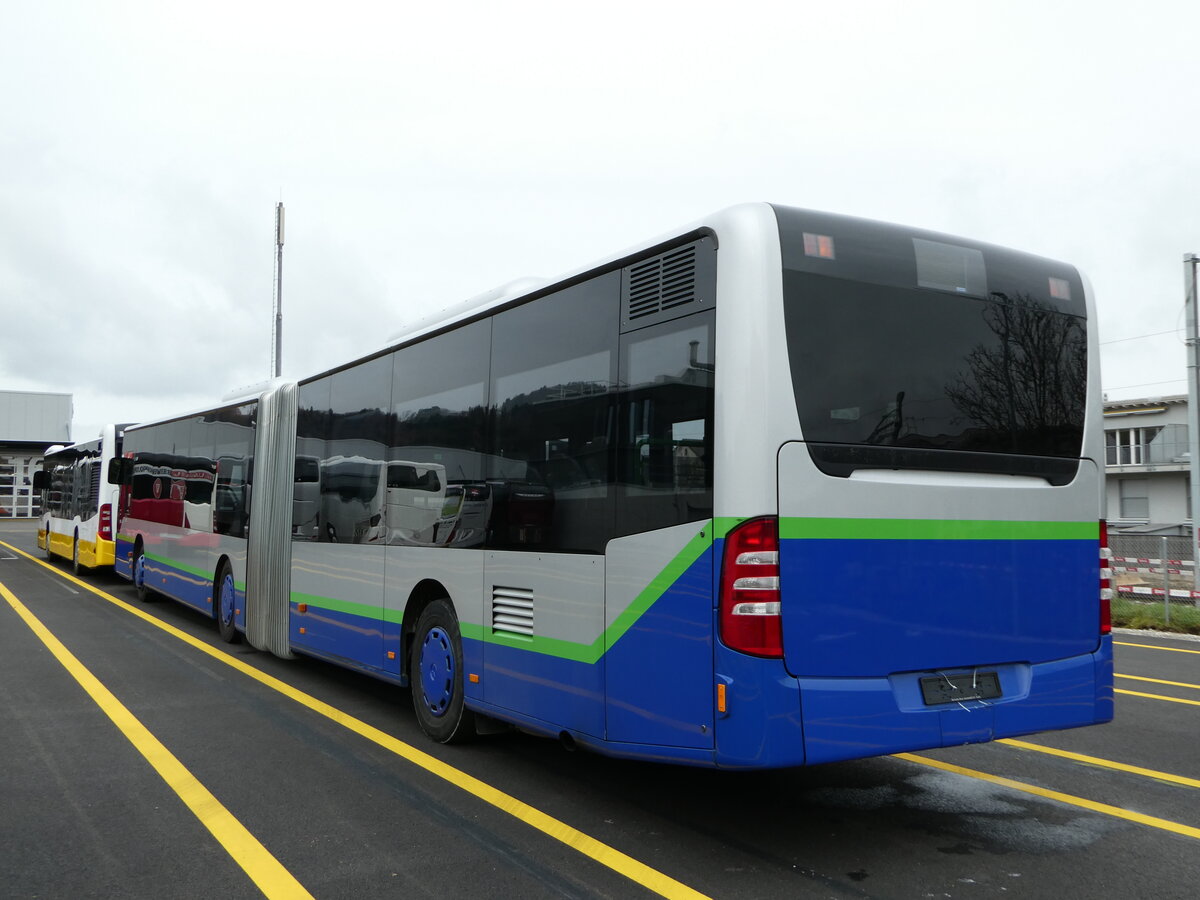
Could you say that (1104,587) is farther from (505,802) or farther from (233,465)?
(233,465)

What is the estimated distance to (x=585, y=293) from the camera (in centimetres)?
551

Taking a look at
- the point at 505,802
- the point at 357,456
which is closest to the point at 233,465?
the point at 357,456

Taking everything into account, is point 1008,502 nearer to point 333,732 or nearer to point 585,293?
point 585,293

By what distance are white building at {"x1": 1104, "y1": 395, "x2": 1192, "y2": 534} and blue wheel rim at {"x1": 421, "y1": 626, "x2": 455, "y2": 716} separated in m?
53.1

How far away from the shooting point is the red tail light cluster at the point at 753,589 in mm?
4227

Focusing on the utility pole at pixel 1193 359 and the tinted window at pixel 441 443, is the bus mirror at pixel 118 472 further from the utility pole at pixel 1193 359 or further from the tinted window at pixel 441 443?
the utility pole at pixel 1193 359

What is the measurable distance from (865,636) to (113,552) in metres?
18.7

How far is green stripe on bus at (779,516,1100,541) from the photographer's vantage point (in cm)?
434

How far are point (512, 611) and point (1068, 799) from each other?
10.9 ft

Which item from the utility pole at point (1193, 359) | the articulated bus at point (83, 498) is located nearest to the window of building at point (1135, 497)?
the utility pole at point (1193, 359)

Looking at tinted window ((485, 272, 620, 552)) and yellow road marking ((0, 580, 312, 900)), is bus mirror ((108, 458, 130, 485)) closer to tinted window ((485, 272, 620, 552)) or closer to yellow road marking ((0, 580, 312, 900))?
yellow road marking ((0, 580, 312, 900))

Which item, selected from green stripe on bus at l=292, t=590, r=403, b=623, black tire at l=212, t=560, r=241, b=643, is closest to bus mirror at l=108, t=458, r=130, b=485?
black tire at l=212, t=560, r=241, b=643

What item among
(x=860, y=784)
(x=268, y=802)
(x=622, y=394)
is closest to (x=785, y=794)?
(x=860, y=784)

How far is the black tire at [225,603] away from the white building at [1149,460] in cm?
5074
